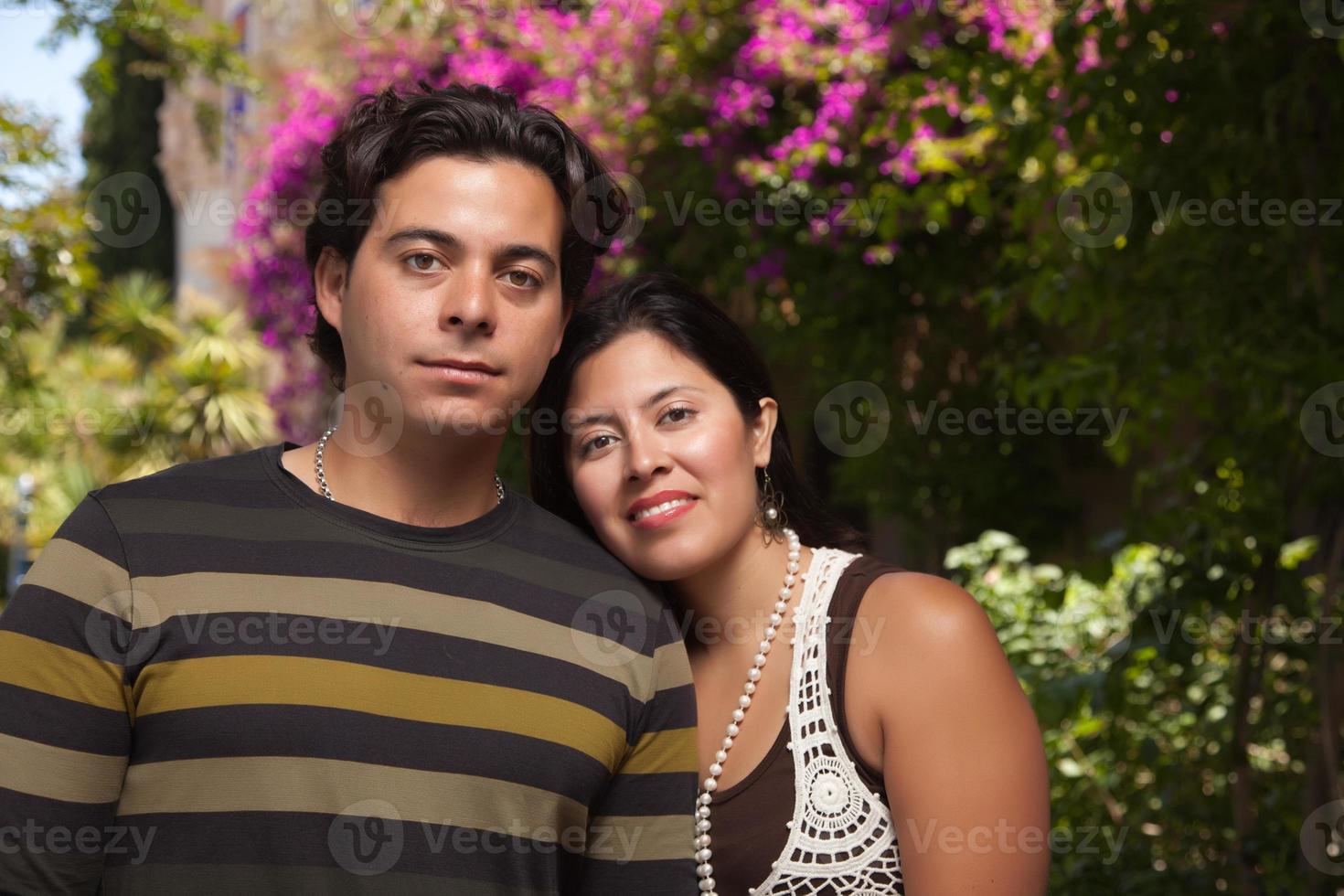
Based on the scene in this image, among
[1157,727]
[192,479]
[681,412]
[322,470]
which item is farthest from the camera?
[1157,727]

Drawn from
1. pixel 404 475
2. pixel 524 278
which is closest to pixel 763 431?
pixel 524 278

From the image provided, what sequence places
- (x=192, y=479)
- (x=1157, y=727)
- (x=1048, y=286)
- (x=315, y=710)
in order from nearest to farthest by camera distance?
(x=315, y=710), (x=192, y=479), (x=1048, y=286), (x=1157, y=727)

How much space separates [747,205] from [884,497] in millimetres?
2083

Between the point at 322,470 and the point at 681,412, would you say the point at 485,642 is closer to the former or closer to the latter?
the point at 322,470

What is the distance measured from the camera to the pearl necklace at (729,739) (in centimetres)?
221

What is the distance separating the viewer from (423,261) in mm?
1998

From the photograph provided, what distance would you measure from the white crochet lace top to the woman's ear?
0.47 meters

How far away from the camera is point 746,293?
7891mm

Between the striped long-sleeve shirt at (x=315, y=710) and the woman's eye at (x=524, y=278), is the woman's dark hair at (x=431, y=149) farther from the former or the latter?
the striped long-sleeve shirt at (x=315, y=710)

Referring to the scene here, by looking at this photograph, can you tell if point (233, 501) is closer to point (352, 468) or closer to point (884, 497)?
point (352, 468)

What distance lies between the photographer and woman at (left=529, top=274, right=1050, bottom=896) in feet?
6.79

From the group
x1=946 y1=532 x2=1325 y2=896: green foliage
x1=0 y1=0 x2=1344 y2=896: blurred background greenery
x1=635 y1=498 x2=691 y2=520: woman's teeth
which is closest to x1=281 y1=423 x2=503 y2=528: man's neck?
x1=635 y1=498 x2=691 y2=520: woman's teeth

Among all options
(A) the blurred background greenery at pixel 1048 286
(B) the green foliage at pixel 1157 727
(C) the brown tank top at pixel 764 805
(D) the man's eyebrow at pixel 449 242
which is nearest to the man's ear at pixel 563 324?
(D) the man's eyebrow at pixel 449 242

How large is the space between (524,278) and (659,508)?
0.48 meters
